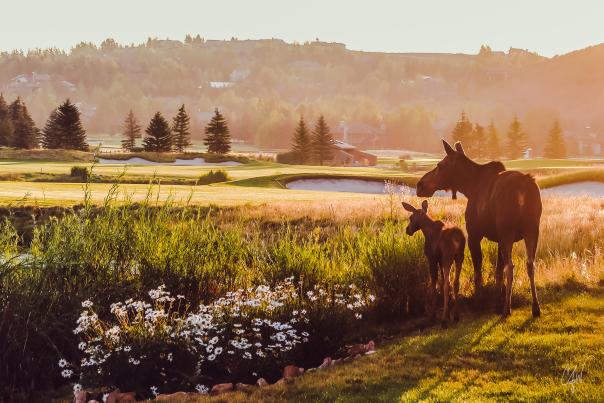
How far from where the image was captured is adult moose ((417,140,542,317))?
26.6ft

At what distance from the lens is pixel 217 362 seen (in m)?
7.53

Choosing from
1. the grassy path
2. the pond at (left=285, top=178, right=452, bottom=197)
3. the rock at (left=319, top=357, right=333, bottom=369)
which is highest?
the pond at (left=285, top=178, right=452, bottom=197)

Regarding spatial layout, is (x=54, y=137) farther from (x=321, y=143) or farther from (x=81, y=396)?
(x=81, y=396)

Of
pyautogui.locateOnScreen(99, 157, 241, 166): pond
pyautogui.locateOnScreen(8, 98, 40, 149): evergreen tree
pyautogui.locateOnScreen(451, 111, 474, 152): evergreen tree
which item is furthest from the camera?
pyautogui.locateOnScreen(451, 111, 474, 152): evergreen tree

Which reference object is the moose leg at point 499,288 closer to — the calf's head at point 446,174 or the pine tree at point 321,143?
the calf's head at point 446,174

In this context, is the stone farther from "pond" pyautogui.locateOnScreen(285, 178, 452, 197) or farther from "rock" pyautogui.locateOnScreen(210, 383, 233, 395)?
"pond" pyautogui.locateOnScreen(285, 178, 452, 197)

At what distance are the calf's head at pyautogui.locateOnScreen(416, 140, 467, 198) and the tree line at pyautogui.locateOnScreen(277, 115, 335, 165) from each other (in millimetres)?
75197

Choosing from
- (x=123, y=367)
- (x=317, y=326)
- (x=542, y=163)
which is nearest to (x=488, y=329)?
(x=317, y=326)

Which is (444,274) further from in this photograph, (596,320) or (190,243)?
(190,243)

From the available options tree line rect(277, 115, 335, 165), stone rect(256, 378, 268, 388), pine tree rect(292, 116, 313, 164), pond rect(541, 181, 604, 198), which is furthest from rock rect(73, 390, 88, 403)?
pine tree rect(292, 116, 313, 164)

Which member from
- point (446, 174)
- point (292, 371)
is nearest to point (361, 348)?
point (292, 371)

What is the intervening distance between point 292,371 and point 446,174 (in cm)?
384

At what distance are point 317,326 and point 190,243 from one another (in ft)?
11.3

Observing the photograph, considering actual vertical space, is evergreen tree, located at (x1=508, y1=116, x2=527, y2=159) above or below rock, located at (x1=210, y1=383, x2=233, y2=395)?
above
